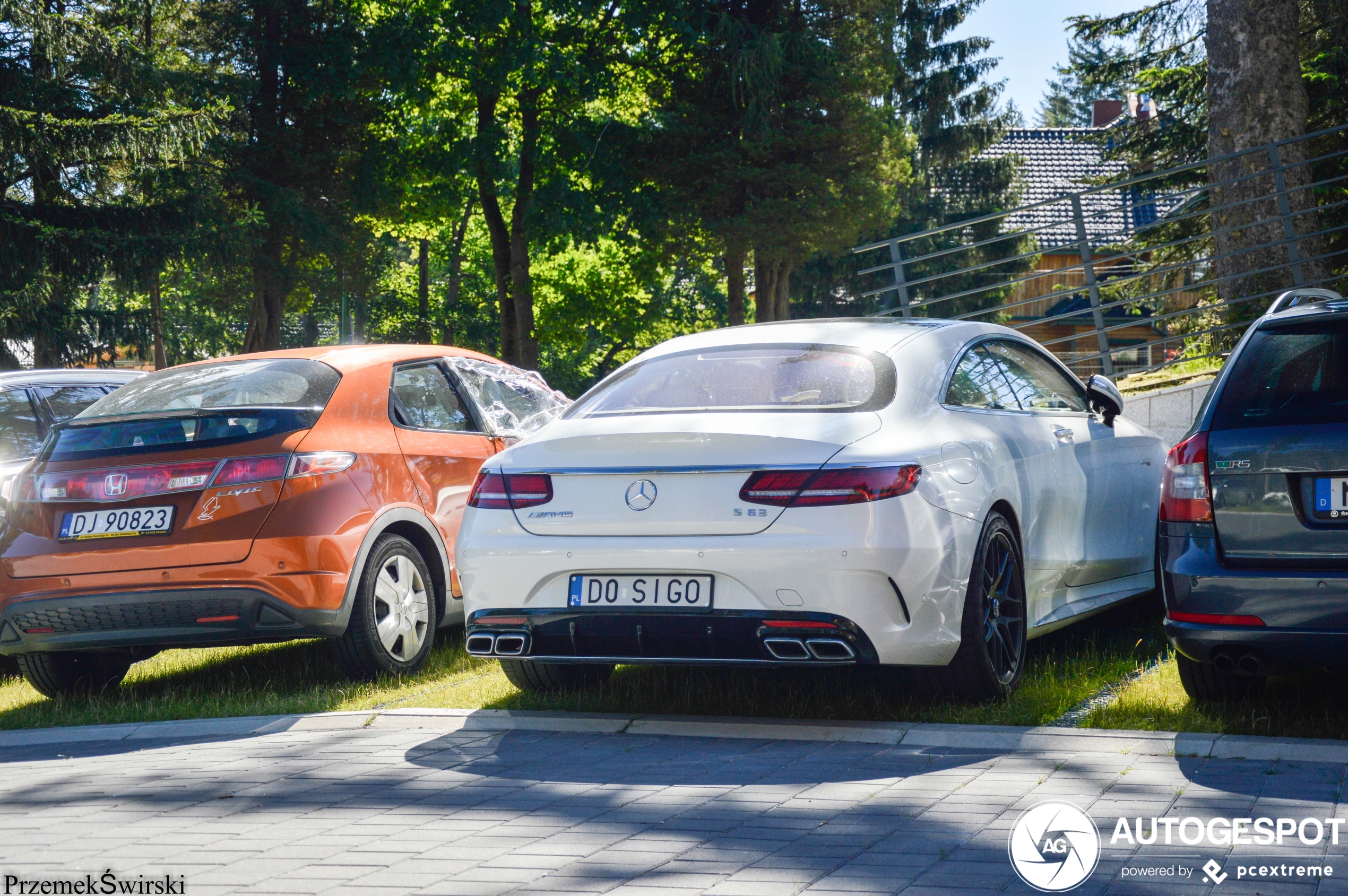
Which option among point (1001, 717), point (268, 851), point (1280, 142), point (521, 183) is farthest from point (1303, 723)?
point (521, 183)

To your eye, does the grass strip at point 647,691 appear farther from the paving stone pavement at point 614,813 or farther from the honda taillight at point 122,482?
the honda taillight at point 122,482

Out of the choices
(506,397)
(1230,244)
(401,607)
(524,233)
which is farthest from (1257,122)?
(524,233)

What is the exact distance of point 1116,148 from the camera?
2362 cm

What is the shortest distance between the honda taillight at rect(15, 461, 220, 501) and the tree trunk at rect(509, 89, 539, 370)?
22936 mm

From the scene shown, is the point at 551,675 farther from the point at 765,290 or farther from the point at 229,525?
the point at 765,290

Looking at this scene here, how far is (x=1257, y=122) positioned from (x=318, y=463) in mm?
11081

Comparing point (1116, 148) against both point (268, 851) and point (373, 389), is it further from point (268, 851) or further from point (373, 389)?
point (268, 851)

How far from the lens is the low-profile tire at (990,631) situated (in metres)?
5.22

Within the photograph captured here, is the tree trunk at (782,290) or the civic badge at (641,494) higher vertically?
the tree trunk at (782,290)

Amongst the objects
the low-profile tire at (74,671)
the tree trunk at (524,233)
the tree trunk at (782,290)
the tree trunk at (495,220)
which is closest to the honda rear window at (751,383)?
the low-profile tire at (74,671)

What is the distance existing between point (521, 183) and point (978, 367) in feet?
83.5

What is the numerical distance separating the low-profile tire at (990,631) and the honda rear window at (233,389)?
127 inches

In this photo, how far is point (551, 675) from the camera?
6.08 m

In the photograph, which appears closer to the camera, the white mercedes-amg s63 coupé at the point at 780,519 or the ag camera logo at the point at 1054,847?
the ag camera logo at the point at 1054,847
